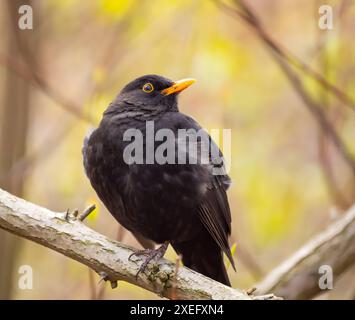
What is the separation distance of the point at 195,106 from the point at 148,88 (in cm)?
374

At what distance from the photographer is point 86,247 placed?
4121 millimetres

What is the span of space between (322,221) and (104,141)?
4.61 metres

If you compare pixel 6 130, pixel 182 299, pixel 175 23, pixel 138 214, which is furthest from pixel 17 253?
pixel 175 23

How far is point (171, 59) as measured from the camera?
8461 mm

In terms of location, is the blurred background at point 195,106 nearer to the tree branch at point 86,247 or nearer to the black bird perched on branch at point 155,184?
the black bird perched on branch at point 155,184

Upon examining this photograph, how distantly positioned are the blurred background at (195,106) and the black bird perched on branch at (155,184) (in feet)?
3.68

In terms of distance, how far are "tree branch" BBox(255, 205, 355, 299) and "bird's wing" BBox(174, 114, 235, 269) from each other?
59cm

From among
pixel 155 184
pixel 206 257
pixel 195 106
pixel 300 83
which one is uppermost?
pixel 195 106

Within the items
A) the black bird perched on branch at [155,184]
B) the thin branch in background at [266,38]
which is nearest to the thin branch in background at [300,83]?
the thin branch in background at [266,38]

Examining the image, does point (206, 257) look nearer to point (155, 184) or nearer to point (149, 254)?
point (149, 254)

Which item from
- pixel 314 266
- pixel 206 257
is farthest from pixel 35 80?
pixel 314 266

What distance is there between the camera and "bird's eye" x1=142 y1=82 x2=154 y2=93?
17.2 ft

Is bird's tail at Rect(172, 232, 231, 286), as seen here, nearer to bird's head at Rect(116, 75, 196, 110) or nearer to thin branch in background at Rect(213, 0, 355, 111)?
bird's head at Rect(116, 75, 196, 110)

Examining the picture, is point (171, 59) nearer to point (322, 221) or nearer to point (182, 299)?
point (322, 221)
